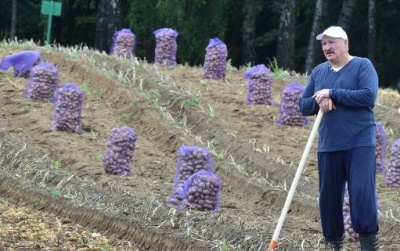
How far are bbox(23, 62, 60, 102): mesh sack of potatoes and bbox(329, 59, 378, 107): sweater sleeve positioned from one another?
7026mm

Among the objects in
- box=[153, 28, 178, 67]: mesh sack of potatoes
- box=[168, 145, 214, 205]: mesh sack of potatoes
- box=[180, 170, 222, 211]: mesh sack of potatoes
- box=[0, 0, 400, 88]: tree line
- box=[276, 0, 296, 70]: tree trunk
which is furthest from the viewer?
box=[0, 0, 400, 88]: tree line

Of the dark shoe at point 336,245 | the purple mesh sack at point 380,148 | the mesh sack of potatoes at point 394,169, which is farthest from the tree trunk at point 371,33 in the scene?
the dark shoe at point 336,245

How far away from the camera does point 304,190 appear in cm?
1233

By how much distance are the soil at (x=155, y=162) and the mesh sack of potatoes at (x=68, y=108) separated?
0.10 metres

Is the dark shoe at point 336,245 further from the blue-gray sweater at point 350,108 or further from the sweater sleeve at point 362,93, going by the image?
the sweater sleeve at point 362,93

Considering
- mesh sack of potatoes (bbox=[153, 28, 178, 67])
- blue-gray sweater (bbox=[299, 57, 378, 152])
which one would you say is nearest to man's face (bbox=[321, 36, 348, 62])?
blue-gray sweater (bbox=[299, 57, 378, 152])

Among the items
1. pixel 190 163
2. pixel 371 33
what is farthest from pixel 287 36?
pixel 190 163

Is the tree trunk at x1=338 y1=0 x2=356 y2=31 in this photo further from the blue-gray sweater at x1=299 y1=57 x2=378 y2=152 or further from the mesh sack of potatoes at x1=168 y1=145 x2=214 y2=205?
the blue-gray sweater at x1=299 y1=57 x2=378 y2=152

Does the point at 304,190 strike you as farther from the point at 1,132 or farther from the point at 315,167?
the point at 1,132

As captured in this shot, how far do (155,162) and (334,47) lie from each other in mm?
4988

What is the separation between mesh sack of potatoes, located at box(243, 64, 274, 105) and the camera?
15852 millimetres

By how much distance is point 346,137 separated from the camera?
8.55 m

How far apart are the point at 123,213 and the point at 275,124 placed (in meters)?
5.85

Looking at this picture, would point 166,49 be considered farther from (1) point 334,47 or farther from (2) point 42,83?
(1) point 334,47
